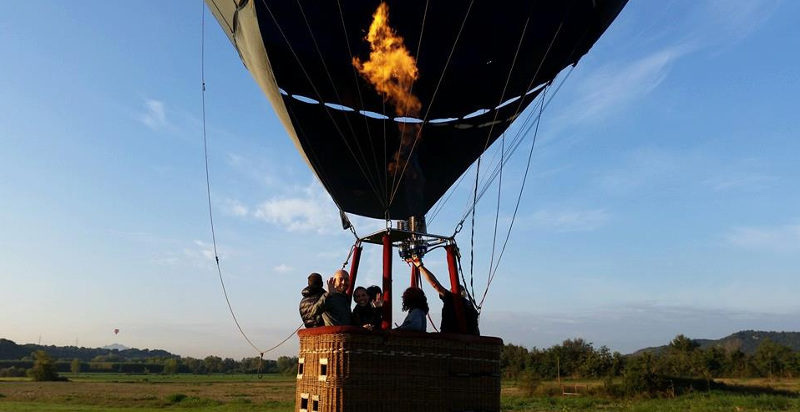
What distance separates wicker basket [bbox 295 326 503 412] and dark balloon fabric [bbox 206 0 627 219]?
9.07ft

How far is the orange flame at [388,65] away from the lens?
764 cm

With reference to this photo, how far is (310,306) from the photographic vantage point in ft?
15.9

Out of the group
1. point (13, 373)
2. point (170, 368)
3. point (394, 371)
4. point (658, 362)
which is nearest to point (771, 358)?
point (658, 362)

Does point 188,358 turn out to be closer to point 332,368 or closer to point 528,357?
point 528,357

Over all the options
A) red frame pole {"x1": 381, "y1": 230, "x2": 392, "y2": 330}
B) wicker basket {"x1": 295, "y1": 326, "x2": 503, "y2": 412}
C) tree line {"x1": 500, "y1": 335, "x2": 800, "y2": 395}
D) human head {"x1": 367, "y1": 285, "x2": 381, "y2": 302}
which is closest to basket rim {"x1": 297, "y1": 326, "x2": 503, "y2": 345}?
wicker basket {"x1": 295, "y1": 326, "x2": 503, "y2": 412}

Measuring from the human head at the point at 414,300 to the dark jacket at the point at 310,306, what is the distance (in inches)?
27.5

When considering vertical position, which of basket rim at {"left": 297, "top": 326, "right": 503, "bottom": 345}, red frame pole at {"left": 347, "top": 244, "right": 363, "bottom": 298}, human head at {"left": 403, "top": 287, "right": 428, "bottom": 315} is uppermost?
red frame pole at {"left": 347, "top": 244, "right": 363, "bottom": 298}

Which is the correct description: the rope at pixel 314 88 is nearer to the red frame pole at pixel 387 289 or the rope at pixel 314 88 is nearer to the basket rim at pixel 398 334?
the red frame pole at pixel 387 289

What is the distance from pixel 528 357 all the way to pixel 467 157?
52180mm

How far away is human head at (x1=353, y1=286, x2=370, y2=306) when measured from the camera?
499 cm

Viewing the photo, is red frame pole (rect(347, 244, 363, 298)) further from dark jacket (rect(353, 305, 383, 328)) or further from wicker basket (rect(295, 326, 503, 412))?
wicker basket (rect(295, 326, 503, 412))

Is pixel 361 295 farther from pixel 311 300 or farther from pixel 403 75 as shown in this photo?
pixel 403 75

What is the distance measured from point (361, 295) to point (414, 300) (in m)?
0.44

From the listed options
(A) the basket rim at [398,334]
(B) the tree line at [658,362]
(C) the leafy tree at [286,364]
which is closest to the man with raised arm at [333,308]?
(A) the basket rim at [398,334]
